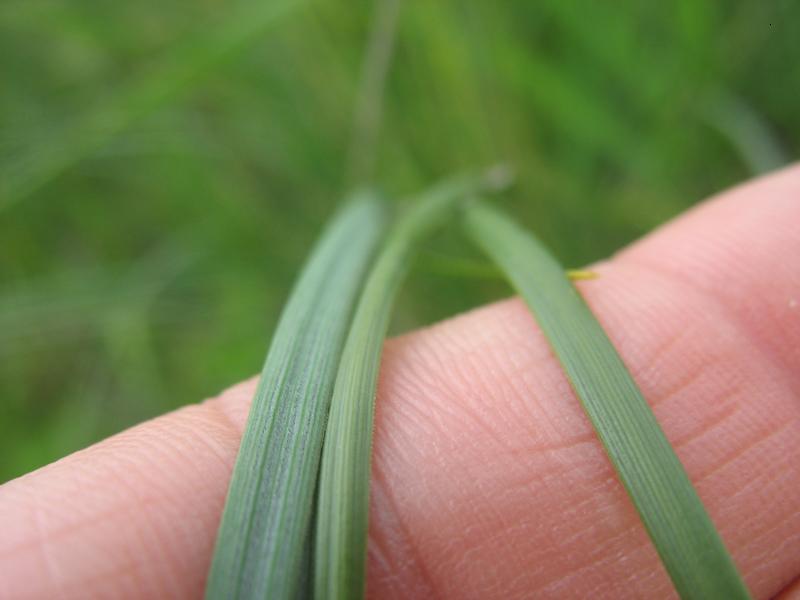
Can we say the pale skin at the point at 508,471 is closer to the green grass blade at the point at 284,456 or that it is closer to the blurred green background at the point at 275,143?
the green grass blade at the point at 284,456

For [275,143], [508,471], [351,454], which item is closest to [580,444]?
[508,471]

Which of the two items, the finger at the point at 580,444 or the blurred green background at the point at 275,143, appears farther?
the blurred green background at the point at 275,143

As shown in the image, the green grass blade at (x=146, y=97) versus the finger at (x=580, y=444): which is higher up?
the green grass blade at (x=146, y=97)

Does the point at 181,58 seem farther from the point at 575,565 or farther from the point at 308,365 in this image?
the point at 575,565

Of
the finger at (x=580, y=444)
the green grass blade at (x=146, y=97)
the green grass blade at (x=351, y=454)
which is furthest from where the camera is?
the green grass blade at (x=146, y=97)

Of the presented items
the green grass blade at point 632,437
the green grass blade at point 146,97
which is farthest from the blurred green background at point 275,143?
the green grass blade at point 632,437

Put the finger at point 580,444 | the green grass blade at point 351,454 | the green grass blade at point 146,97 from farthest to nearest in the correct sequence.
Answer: the green grass blade at point 146,97 < the finger at point 580,444 < the green grass blade at point 351,454
